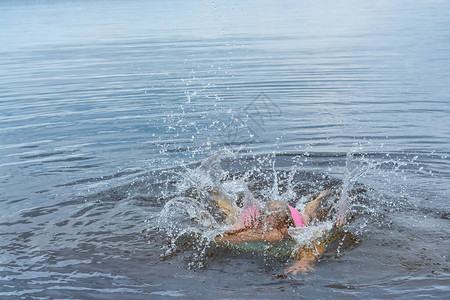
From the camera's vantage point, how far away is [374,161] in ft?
28.0

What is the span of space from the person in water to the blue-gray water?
0.77 feet

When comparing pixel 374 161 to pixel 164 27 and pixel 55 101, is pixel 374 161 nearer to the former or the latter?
pixel 55 101

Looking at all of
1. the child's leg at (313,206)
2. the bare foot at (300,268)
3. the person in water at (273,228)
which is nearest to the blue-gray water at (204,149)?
the bare foot at (300,268)

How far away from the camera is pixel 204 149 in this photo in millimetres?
9438

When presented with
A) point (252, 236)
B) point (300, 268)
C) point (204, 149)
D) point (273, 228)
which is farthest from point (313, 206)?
point (204, 149)

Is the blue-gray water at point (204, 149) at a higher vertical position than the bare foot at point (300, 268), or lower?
higher

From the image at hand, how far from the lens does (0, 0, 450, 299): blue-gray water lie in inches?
207

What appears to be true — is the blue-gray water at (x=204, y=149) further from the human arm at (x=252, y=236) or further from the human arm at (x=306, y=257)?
the human arm at (x=252, y=236)

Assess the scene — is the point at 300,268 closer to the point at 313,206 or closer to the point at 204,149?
the point at 313,206

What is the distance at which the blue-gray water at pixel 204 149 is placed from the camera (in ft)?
17.2

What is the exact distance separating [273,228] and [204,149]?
3.89 meters

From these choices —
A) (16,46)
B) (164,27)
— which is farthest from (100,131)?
(164,27)

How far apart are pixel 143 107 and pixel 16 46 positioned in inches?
649

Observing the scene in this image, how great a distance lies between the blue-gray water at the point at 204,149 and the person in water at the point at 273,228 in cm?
23
